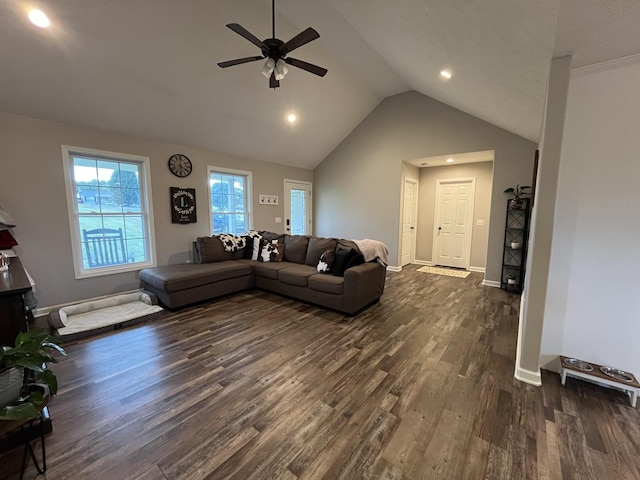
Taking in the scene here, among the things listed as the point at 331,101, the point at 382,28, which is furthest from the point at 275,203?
the point at 382,28

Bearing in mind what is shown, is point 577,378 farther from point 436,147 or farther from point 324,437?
point 436,147

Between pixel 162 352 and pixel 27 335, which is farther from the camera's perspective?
pixel 162 352

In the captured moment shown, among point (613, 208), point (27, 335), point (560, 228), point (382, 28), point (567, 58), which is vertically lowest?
point (27, 335)

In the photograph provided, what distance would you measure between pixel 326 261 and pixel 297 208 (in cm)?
348

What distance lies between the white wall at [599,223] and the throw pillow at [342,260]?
2.10 metres

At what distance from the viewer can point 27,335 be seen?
1.31m

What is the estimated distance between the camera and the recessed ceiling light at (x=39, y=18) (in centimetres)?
245

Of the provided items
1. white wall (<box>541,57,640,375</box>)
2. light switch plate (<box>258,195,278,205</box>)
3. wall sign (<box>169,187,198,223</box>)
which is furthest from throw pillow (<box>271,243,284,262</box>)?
white wall (<box>541,57,640,375</box>)

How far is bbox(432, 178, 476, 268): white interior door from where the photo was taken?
6.04 meters

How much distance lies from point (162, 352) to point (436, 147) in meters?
5.47

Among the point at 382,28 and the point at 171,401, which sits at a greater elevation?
the point at 382,28

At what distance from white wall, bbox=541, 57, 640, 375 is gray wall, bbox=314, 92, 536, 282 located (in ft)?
9.05

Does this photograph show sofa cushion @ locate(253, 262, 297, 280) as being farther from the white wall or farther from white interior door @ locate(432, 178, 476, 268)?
white interior door @ locate(432, 178, 476, 268)

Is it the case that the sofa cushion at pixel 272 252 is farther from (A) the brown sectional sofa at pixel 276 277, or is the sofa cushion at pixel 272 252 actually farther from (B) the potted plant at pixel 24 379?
(B) the potted plant at pixel 24 379
